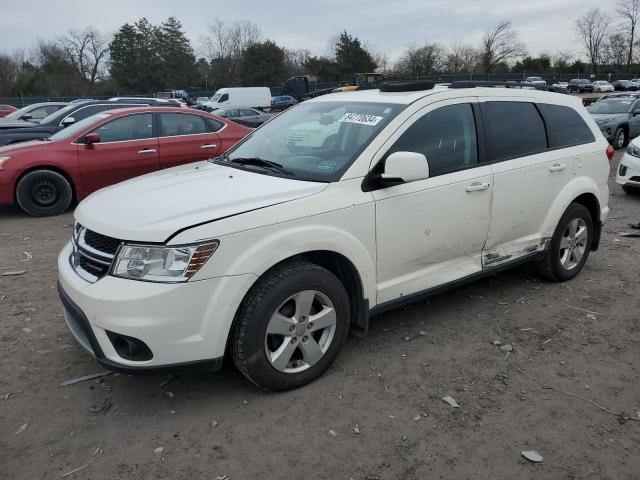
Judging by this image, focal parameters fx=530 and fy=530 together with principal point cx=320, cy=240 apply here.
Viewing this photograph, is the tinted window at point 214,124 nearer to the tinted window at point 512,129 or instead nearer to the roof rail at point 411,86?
the roof rail at point 411,86

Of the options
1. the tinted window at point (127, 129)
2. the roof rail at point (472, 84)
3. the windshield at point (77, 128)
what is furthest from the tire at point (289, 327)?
the windshield at point (77, 128)

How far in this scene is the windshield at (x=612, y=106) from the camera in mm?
14859

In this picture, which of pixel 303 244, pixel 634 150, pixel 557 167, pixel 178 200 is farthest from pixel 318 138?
pixel 634 150

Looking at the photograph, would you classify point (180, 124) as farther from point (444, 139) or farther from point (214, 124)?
point (444, 139)

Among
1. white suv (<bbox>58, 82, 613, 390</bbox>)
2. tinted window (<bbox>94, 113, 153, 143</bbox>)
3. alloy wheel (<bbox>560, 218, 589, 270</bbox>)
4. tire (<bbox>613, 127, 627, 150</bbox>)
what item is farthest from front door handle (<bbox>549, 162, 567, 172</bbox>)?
tire (<bbox>613, 127, 627, 150</bbox>)

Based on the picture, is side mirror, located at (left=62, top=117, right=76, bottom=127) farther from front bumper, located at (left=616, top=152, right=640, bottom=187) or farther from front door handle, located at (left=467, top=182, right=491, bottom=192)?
front bumper, located at (left=616, top=152, right=640, bottom=187)

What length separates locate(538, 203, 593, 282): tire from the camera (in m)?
4.67

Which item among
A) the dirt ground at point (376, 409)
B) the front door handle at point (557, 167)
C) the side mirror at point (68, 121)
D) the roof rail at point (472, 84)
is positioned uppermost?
the side mirror at point (68, 121)

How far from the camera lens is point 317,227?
3051mm

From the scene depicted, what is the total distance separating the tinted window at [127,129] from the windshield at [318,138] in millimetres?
4428

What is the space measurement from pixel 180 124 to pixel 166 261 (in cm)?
626

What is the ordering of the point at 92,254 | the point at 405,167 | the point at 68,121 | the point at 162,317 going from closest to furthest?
the point at 162,317
the point at 92,254
the point at 405,167
the point at 68,121

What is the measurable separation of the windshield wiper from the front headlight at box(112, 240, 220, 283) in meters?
0.95

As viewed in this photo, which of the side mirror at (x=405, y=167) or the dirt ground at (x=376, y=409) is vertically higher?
the side mirror at (x=405, y=167)
